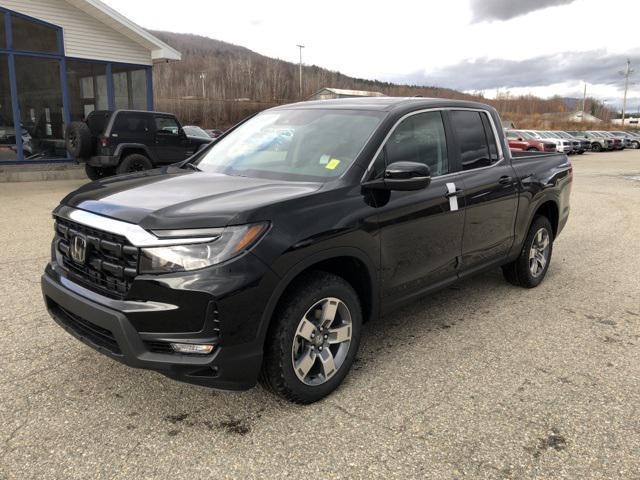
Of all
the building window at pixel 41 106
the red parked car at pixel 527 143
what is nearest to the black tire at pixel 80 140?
the building window at pixel 41 106

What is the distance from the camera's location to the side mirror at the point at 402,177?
10.3 feet

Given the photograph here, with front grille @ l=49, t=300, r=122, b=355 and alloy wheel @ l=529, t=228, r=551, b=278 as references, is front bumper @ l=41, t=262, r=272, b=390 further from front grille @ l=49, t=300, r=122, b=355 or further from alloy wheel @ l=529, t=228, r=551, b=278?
alloy wheel @ l=529, t=228, r=551, b=278

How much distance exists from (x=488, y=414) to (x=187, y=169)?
263 centimetres

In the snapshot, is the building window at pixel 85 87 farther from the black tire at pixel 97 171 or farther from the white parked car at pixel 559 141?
the white parked car at pixel 559 141

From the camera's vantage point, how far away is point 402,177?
125 inches

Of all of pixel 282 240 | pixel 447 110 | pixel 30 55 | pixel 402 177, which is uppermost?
pixel 30 55

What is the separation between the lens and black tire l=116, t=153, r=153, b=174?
1175 centimetres

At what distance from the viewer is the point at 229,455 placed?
2561 millimetres

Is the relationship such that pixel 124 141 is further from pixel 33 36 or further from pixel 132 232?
pixel 132 232

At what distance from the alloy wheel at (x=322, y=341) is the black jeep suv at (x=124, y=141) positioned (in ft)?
30.0

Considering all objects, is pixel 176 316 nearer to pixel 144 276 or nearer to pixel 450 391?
pixel 144 276

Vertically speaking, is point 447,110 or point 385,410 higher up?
point 447,110

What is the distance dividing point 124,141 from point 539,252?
31.4 feet

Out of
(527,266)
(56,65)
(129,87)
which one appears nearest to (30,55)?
(56,65)
